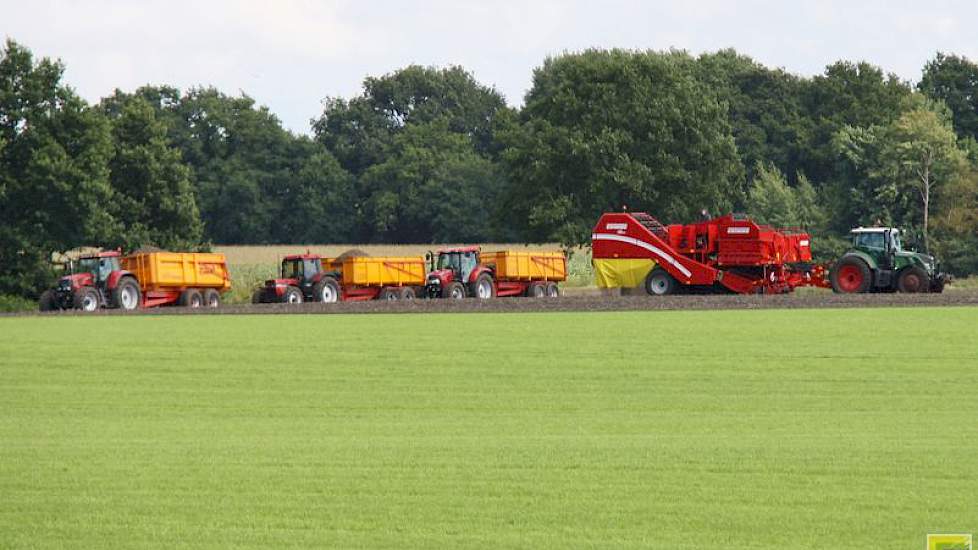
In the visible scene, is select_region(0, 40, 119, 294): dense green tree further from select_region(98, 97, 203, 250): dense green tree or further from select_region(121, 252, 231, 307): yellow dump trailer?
select_region(121, 252, 231, 307): yellow dump trailer

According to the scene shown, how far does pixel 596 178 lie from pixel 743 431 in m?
55.3

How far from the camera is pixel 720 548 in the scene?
981 cm

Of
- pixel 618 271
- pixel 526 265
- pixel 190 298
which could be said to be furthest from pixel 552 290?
pixel 190 298

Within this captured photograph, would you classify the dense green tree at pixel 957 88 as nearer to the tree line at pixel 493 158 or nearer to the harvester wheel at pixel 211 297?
the tree line at pixel 493 158

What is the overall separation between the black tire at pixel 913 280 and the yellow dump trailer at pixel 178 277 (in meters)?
20.8

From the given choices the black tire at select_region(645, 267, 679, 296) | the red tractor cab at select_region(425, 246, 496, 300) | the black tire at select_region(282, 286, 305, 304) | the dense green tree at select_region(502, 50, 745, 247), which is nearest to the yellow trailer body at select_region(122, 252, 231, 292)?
the black tire at select_region(282, 286, 305, 304)

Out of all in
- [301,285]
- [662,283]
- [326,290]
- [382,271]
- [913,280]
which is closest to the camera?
[913,280]

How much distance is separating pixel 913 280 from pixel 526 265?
15886mm

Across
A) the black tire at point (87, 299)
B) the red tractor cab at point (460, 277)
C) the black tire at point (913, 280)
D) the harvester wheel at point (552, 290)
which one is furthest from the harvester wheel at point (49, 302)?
the black tire at point (913, 280)

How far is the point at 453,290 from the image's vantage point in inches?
1987

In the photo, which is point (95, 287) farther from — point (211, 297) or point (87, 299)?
point (211, 297)

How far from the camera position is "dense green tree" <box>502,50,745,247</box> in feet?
231

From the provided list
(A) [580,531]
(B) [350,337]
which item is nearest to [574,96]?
(B) [350,337]

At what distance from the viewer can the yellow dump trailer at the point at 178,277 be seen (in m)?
46.5
